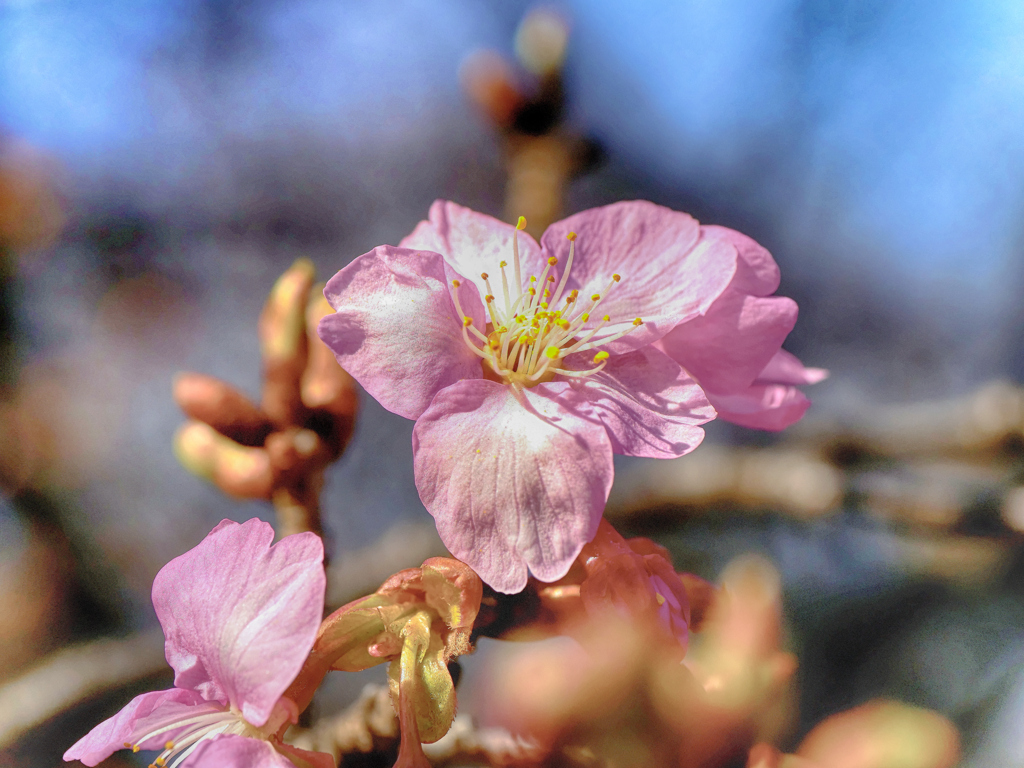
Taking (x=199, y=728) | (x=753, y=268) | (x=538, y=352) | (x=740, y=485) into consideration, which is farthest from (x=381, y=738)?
(x=740, y=485)

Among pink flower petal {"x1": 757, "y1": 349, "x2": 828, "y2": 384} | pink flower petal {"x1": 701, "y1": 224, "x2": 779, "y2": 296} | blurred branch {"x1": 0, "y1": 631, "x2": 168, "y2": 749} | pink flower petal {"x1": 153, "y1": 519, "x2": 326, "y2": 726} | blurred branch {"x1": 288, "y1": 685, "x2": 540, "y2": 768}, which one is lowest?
blurred branch {"x1": 0, "y1": 631, "x2": 168, "y2": 749}

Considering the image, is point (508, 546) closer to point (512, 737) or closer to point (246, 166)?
point (512, 737)

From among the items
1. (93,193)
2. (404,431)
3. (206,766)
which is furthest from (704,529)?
(93,193)

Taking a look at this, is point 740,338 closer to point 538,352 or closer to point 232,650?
point 538,352

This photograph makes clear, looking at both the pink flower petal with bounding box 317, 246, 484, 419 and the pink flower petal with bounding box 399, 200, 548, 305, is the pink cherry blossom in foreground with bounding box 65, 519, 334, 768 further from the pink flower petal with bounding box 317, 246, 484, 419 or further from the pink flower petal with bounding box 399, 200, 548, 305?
the pink flower petal with bounding box 399, 200, 548, 305

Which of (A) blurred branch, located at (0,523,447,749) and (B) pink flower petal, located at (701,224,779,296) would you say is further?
(A) blurred branch, located at (0,523,447,749)

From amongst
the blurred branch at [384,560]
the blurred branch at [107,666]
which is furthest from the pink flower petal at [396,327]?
the blurred branch at [384,560]

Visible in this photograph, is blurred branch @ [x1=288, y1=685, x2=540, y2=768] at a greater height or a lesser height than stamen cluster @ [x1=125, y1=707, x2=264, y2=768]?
lesser

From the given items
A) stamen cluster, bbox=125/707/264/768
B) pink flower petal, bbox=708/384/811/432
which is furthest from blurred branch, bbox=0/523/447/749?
pink flower petal, bbox=708/384/811/432
